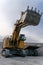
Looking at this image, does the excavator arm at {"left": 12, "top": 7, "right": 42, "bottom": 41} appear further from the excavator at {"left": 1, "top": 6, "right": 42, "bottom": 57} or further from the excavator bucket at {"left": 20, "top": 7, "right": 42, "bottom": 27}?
the excavator at {"left": 1, "top": 6, "right": 42, "bottom": 57}

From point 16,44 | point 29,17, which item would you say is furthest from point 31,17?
point 16,44

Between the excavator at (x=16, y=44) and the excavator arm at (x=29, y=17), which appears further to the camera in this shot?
the excavator at (x=16, y=44)

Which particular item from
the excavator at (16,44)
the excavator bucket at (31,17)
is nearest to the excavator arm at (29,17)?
the excavator bucket at (31,17)

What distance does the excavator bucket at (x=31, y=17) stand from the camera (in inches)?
761

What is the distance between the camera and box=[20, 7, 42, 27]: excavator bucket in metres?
19.3

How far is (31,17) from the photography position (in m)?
A: 19.4

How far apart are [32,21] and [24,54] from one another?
469 cm

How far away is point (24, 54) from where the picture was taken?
892 inches

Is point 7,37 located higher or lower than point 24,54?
higher

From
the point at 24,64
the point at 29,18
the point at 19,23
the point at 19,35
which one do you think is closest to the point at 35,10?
the point at 29,18

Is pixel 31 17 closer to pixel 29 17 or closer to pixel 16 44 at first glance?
pixel 29 17

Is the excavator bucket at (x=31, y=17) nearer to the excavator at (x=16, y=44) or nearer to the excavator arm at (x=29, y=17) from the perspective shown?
the excavator arm at (x=29, y=17)

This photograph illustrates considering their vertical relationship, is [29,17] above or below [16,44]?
above

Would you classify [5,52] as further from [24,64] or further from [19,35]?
[24,64]
